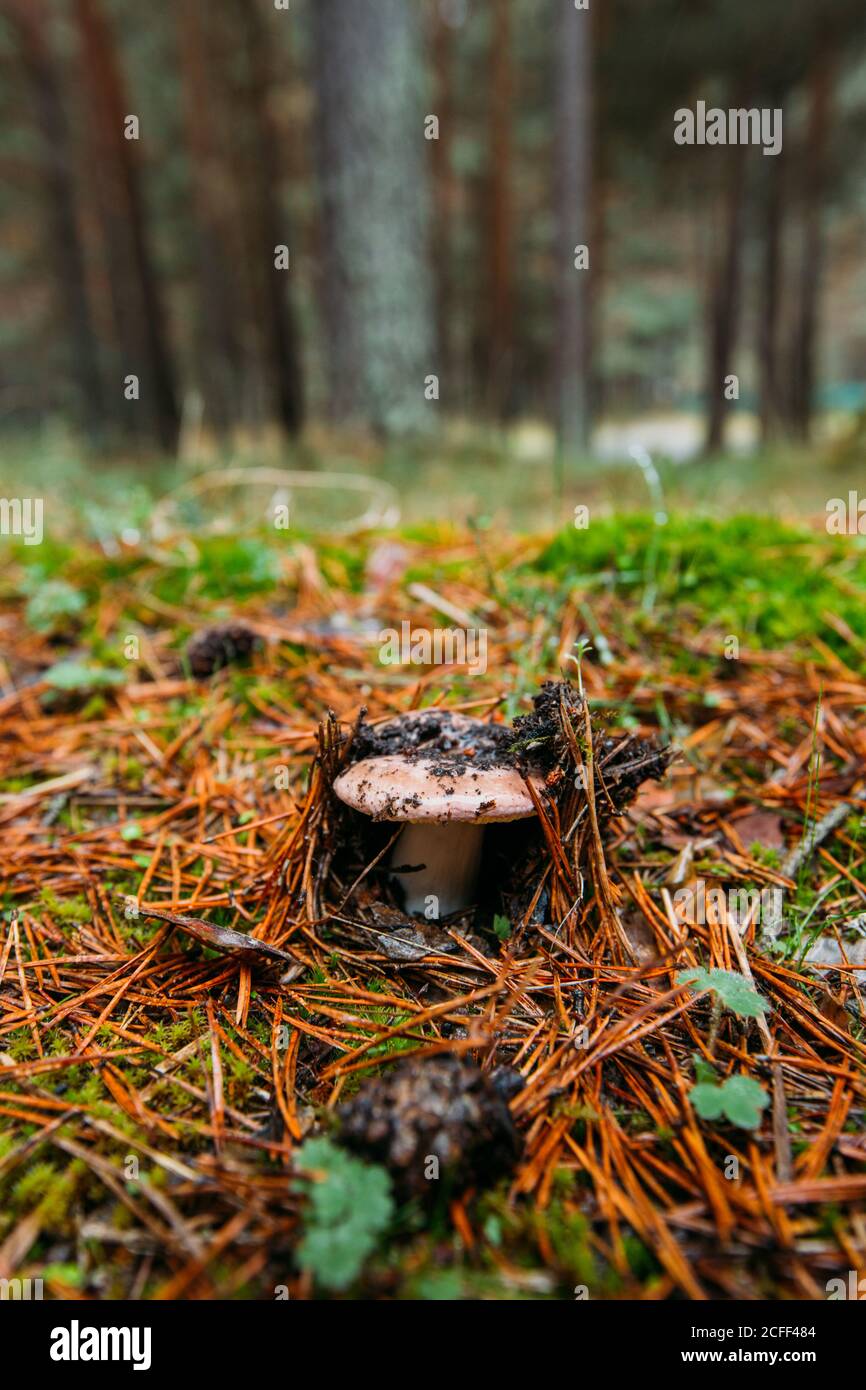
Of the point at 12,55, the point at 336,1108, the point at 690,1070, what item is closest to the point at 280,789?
the point at 336,1108

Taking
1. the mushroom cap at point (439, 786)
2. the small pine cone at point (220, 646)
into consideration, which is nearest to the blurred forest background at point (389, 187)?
the small pine cone at point (220, 646)

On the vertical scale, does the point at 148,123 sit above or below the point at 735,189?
above

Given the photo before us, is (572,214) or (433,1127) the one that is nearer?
(433,1127)

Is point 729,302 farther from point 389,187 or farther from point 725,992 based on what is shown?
point 725,992

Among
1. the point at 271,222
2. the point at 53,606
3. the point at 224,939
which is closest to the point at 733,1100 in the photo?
the point at 224,939

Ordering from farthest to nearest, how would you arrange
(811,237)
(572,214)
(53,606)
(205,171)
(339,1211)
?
1. (811,237)
2. (205,171)
3. (572,214)
4. (53,606)
5. (339,1211)

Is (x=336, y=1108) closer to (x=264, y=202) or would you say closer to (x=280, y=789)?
(x=280, y=789)
